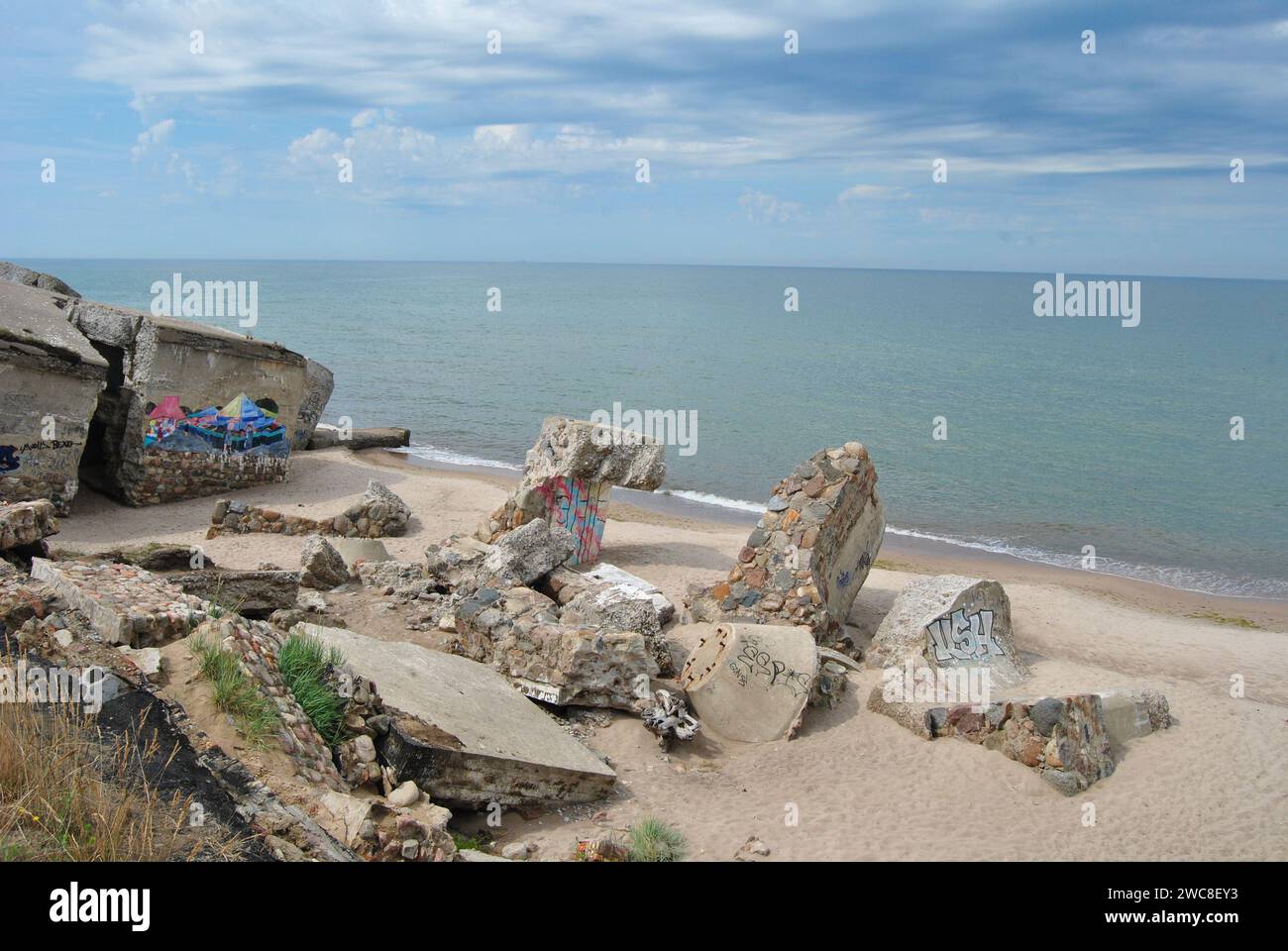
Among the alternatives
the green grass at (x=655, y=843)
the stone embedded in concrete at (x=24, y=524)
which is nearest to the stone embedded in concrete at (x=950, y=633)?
the green grass at (x=655, y=843)

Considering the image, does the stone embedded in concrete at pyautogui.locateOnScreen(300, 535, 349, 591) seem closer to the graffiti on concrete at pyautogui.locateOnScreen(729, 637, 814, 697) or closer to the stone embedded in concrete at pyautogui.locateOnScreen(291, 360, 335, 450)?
the graffiti on concrete at pyautogui.locateOnScreen(729, 637, 814, 697)

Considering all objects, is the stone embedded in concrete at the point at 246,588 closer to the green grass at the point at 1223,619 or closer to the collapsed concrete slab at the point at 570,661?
the collapsed concrete slab at the point at 570,661

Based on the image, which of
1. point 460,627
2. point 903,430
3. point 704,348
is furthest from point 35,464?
point 704,348

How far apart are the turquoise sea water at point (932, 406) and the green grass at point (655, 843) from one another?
16.2 m

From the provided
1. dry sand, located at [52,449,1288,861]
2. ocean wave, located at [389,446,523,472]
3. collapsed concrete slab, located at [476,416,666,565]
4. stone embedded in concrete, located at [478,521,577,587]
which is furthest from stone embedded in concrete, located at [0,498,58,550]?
ocean wave, located at [389,446,523,472]

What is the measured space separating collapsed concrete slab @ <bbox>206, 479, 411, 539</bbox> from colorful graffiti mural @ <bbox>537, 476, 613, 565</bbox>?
3.21m

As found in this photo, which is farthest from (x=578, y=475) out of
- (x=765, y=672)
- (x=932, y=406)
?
(x=932, y=406)

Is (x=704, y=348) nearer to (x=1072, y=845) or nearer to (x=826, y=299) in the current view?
(x=1072, y=845)

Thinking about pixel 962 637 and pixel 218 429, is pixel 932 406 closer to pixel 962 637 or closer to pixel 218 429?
pixel 218 429

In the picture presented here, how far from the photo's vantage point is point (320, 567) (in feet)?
41.8

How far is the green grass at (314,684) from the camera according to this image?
727 centimetres

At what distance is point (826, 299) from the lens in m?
124
